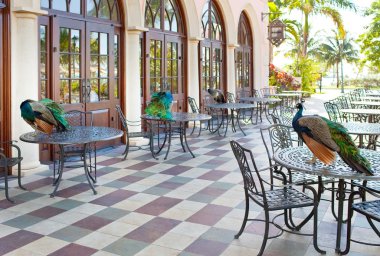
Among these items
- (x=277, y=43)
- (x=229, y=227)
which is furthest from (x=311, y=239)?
(x=277, y=43)

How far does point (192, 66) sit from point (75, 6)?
12.6ft

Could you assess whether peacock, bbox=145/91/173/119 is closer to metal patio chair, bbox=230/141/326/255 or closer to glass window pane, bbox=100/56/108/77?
glass window pane, bbox=100/56/108/77

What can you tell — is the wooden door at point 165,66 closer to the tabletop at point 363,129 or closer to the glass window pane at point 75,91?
the glass window pane at point 75,91

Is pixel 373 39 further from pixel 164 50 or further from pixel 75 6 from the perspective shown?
pixel 75 6

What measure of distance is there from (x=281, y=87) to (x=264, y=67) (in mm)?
3524

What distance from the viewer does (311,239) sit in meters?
3.41

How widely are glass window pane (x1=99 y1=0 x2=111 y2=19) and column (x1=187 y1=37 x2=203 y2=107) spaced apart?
292 centimetres

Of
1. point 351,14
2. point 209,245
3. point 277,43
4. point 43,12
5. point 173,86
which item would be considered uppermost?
point 351,14

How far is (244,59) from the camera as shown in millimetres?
13750

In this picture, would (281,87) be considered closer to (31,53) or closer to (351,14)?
(351,14)

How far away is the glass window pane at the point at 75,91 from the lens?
664cm

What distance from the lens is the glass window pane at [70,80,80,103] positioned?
6637 millimetres

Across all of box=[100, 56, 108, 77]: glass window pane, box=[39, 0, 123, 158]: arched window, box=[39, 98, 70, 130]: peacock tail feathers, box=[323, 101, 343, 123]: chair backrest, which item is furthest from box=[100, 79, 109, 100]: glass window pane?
box=[323, 101, 343, 123]: chair backrest

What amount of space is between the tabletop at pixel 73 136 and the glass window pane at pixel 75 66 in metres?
1.78
